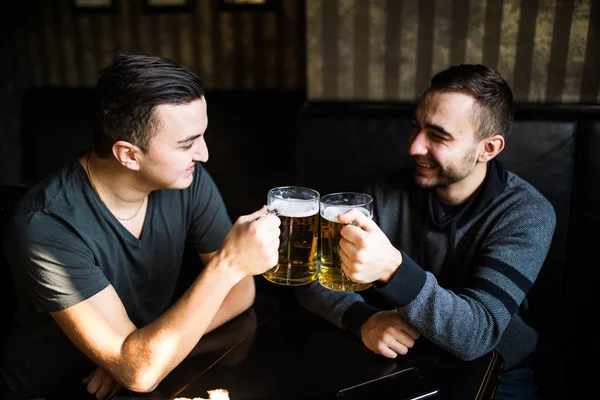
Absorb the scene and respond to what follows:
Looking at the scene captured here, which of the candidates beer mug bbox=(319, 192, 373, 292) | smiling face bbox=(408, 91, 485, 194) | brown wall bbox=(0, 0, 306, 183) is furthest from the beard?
brown wall bbox=(0, 0, 306, 183)

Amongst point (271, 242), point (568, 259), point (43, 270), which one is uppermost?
point (271, 242)

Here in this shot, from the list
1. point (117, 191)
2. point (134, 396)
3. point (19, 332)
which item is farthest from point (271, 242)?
point (19, 332)

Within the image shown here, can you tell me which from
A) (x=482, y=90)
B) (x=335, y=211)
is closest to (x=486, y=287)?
(x=335, y=211)

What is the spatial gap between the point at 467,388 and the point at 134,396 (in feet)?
2.44

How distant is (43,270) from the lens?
57.0 inches

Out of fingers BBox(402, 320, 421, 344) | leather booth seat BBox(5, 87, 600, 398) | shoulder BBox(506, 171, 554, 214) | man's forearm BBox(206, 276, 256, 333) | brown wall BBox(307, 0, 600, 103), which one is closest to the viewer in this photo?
fingers BBox(402, 320, 421, 344)

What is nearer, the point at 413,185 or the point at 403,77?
the point at 413,185

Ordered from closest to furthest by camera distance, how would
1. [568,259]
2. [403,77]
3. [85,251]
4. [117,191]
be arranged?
[85,251] < [117,191] < [568,259] < [403,77]

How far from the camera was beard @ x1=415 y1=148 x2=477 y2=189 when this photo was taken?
178 centimetres

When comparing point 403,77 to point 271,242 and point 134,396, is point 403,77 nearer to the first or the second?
point 271,242

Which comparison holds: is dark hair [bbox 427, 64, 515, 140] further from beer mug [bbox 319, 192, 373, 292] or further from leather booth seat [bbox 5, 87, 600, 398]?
beer mug [bbox 319, 192, 373, 292]

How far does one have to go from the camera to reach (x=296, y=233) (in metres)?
1.36

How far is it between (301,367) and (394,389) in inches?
9.0

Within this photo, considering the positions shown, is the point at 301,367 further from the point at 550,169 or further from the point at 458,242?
the point at 550,169
